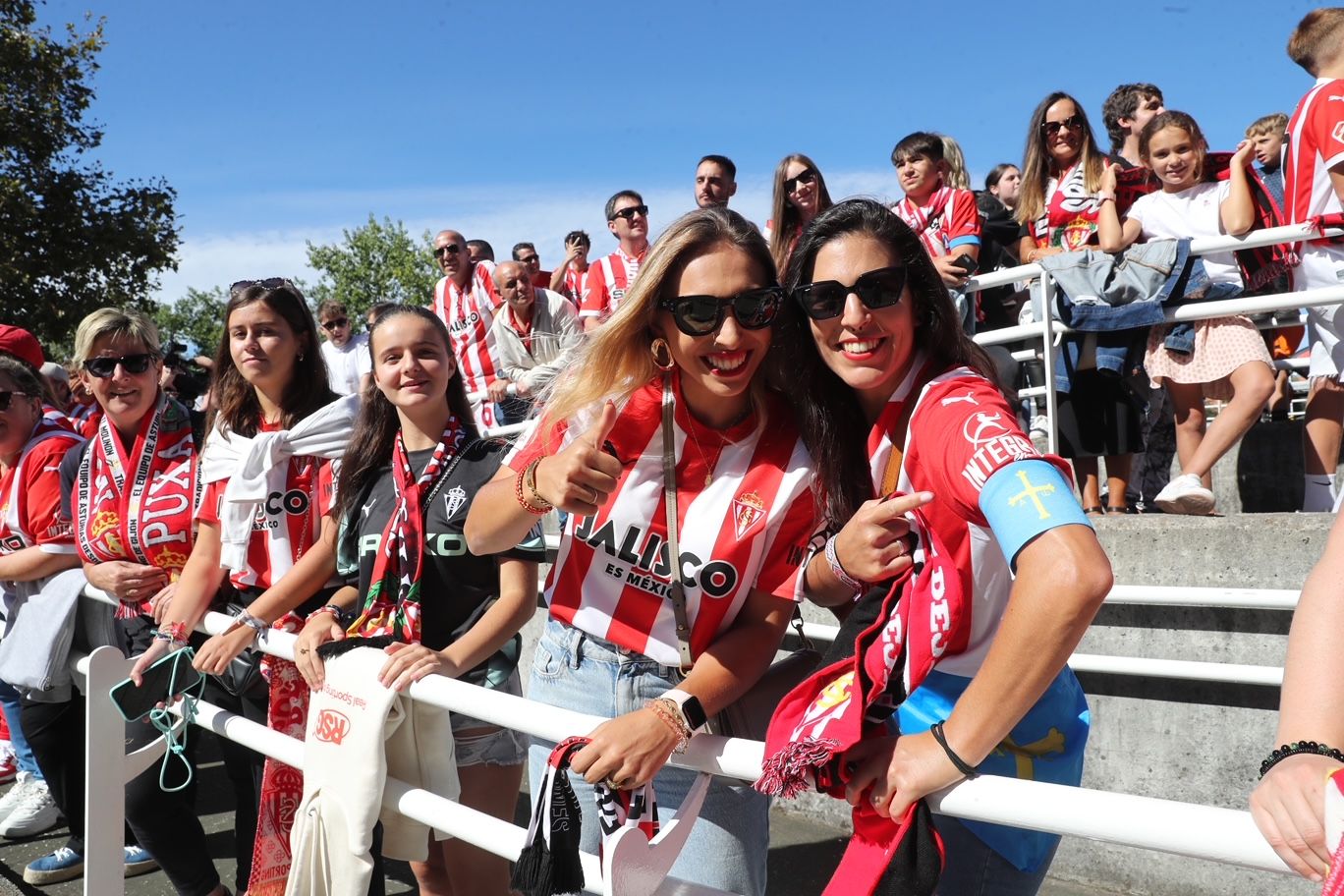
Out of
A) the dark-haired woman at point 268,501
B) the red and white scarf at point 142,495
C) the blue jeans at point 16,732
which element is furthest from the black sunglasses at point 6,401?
the dark-haired woman at point 268,501

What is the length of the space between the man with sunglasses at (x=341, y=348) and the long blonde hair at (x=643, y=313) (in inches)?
264

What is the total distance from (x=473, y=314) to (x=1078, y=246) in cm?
452

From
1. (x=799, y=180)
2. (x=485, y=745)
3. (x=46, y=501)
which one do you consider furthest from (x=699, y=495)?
(x=799, y=180)

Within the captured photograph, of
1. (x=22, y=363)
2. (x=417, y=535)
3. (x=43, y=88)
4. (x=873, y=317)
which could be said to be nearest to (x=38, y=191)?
(x=43, y=88)

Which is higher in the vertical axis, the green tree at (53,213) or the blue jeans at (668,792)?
the green tree at (53,213)

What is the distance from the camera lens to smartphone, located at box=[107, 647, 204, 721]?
3396 mm

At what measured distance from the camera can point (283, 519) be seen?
12.1 feet

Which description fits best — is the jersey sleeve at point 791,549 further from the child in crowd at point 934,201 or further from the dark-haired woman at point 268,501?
the child in crowd at point 934,201

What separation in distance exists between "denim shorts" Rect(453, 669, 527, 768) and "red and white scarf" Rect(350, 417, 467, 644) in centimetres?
33

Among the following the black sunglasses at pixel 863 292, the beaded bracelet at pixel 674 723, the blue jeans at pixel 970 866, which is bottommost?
the blue jeans at pixel 970 866

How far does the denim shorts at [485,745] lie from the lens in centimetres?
313

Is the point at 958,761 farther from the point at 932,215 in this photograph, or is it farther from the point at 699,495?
the point at 932,215

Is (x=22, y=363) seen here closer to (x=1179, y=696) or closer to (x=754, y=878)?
(x=754, y=878)

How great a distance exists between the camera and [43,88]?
65.7 ft
